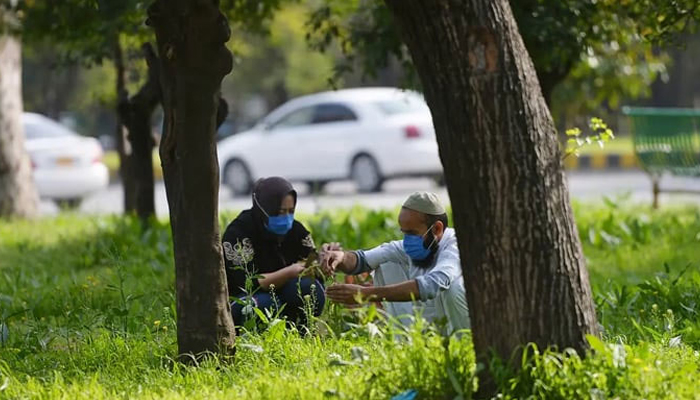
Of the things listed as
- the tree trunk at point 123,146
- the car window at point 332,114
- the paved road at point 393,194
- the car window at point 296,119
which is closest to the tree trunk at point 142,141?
the tree trunk at point 123,146

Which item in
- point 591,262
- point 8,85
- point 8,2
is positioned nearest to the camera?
point 591,262

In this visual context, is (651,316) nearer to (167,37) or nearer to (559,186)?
(559,186)

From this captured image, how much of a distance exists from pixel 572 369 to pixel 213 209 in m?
1.61

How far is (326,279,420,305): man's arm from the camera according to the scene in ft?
19.0

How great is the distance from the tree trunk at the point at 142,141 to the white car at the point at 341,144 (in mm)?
8172

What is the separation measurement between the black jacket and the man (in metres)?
0.40

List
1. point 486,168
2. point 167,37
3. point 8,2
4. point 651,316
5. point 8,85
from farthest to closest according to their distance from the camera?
point 8,85 → point 8,2 → point 651,316 → point 167,37 → point 486,168

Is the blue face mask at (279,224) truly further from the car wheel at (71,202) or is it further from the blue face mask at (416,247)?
the car wheel at (71,202)

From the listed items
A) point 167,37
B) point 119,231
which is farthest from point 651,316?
point 119,231

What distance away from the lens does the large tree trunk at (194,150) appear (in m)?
5.44

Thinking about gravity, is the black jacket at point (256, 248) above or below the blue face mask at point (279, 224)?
below

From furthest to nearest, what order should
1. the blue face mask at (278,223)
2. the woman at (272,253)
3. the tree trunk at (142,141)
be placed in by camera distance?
the tree trunk at (142,141), the blue face mask at (278,223), the woman at (272,253)

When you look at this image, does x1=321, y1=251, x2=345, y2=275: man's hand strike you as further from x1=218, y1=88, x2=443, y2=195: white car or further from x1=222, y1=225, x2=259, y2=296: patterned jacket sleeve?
x1=218, y1=88, x2=443, y2=195: white car

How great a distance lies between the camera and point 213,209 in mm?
5504
